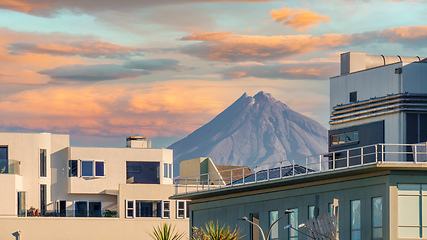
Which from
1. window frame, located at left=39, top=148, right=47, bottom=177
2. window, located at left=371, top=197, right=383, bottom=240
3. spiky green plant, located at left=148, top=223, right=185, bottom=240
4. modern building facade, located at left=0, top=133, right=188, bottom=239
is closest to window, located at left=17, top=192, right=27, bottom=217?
modern building facade, located at left=0, top=133, right=188, bottom=239

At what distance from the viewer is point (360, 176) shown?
57250 millimetres

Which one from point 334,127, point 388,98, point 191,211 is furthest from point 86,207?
point 388,98

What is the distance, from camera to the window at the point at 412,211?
5441 centimetres

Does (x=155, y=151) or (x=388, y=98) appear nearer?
(x=388, y=98)

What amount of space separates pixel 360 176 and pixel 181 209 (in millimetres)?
35221

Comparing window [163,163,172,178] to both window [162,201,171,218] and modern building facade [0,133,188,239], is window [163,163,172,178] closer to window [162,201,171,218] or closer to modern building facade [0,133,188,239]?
modern building facade [0,133,188,239]

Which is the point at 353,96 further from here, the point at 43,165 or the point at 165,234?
the point at 43,165

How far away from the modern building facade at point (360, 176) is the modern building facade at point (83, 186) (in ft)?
39.8

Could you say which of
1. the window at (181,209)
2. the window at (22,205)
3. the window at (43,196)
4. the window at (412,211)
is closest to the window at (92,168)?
the window at (43,196)

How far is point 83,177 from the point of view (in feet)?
298

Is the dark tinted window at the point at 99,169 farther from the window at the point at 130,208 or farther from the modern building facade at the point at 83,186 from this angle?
the window at the point at 130,208

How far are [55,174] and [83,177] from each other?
2.48m

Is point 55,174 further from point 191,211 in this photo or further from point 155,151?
point 191,211

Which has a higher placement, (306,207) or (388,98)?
(388,98)
